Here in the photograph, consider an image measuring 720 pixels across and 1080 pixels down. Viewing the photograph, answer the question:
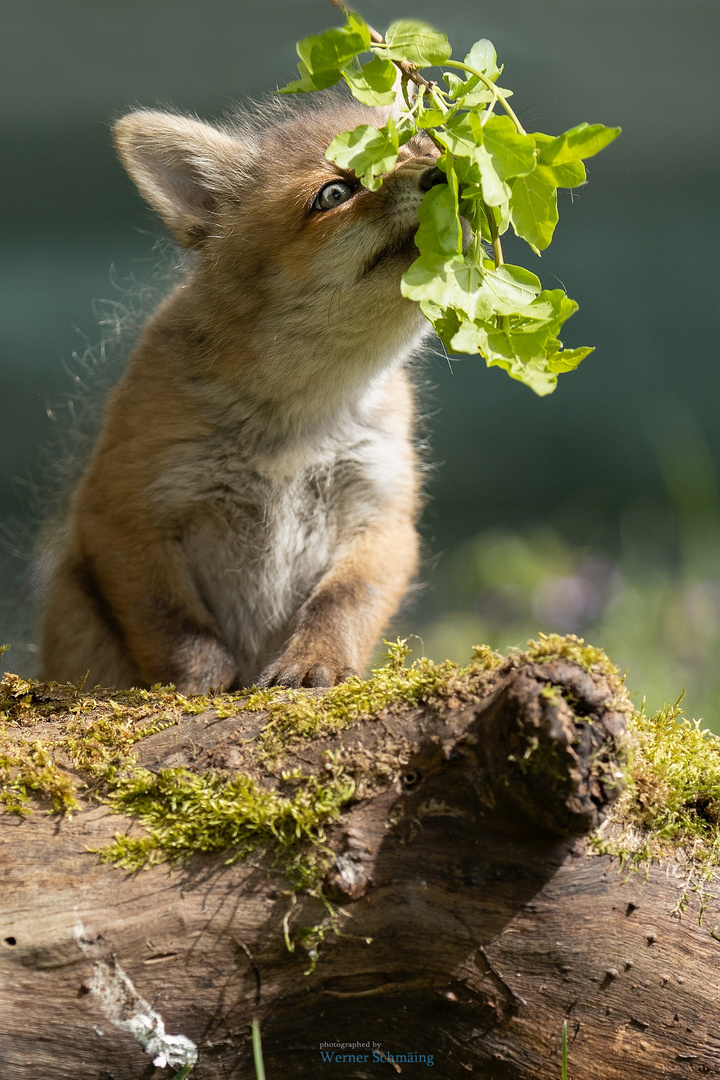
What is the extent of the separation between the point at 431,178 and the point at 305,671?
1930 millimetres

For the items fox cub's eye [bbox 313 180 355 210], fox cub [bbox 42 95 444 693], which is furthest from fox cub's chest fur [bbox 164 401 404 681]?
fox cub's eye [bbox 313 180 355 210]

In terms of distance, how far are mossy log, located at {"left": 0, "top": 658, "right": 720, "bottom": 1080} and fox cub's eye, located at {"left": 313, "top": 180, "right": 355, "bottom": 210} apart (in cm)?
218

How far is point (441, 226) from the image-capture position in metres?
2.88

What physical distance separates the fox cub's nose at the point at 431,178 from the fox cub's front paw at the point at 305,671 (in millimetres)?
1855

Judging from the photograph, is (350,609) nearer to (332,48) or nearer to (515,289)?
(515,289)

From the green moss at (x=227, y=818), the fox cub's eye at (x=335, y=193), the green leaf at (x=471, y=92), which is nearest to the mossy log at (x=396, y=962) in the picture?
the green moss at (x=227, y=818)

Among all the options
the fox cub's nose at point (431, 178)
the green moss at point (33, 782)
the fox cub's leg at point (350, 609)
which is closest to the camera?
the green moss at point (33, 782)

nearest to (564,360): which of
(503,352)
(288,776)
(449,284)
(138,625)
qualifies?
(503,352)

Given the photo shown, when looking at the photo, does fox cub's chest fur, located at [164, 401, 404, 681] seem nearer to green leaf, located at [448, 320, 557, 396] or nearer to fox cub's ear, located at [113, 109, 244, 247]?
fox cub's ear, located at [113, 109, 244, 247]

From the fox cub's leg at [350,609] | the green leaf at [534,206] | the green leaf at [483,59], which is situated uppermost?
the green leaf at [483,59]

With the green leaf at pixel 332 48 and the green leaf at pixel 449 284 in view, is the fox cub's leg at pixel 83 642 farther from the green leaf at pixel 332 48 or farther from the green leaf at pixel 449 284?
the green leaf at pixel 332 48

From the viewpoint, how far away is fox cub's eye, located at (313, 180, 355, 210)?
373 cm

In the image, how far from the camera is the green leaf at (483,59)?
115 inches

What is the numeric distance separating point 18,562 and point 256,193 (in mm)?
3240
